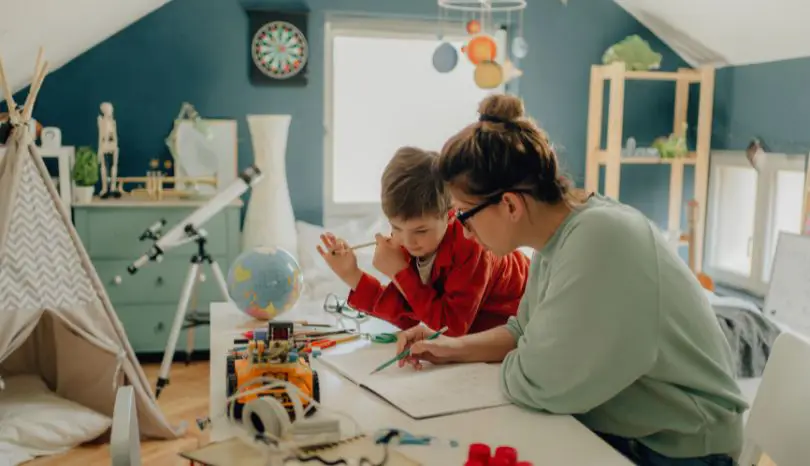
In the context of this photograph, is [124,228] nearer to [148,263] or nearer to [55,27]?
[148,263]

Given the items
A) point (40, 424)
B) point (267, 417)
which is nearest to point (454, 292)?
point (267, 417)

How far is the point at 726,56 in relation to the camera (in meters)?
4.20

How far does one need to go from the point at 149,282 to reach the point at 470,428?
2.88 m

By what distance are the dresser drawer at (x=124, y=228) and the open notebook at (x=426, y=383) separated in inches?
92.2

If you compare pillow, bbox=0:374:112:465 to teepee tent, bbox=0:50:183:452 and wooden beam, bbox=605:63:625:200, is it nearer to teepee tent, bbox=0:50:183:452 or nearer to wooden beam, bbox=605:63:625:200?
teepee tent, bbox=0:50:183:452

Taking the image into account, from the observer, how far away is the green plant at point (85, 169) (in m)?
3.74

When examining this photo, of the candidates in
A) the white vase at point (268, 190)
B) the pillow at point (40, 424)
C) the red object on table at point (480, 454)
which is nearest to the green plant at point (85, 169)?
the white vase at point (268, 190)

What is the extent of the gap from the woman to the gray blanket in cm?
146

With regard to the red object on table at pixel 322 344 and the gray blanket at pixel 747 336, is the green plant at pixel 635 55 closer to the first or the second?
the gray blanket at pixel 747 336

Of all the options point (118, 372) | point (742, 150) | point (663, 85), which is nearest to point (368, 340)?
point (118, 372)

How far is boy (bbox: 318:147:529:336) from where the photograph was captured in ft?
5.85

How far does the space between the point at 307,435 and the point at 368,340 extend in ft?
2.10

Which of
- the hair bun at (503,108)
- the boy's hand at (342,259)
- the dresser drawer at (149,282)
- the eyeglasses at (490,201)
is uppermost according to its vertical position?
the hair bun at (503,108)

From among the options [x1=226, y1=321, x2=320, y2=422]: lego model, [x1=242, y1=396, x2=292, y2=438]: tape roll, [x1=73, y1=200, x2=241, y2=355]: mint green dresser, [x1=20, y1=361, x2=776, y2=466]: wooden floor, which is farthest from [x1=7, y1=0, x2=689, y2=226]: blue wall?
[x1=242, y1=396, x2=292, y2=438]: tape roll
